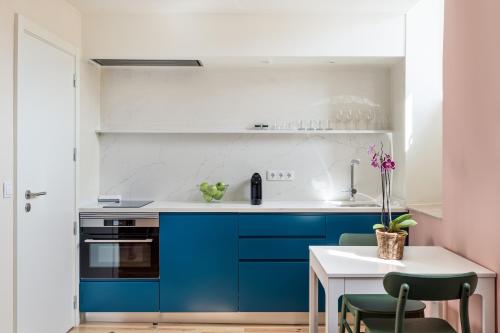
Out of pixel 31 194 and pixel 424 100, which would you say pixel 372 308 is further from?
pixel 31 194

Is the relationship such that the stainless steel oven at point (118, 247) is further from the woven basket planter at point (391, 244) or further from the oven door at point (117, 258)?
the woven basket planter at point (391, 244)

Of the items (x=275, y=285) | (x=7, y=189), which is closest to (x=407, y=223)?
(x=275, y=285)

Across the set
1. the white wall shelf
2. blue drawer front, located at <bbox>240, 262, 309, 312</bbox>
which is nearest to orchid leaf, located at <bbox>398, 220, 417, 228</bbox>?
blue drawer front, located at <bbox>240, 262, 309, 312</bbox>

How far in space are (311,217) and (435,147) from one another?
47.5 inches

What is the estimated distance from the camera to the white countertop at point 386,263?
215 cm

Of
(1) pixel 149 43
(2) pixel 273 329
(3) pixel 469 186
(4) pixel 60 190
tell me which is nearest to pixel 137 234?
(4) pixel 60 190

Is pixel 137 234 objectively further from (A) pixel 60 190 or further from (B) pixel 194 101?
(B) pixel 194 101

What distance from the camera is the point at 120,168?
14.0ft

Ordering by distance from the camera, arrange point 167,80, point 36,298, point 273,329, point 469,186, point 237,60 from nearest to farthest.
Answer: point 469,186 < point 36,298 < point 273,329 < point 237,60 < point 167,80

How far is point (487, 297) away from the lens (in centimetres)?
213

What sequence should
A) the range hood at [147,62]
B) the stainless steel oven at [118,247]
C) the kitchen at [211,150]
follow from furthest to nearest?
the range hood at [147,62]
the stainless steel oven at [118,247]
the kitchen at [211,150]

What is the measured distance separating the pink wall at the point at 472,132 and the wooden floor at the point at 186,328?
1.48 m

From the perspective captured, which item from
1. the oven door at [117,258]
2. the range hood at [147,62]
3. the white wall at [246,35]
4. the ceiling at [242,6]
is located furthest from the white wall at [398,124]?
the oven door at [117,258]

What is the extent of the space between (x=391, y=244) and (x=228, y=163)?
7.08ft
